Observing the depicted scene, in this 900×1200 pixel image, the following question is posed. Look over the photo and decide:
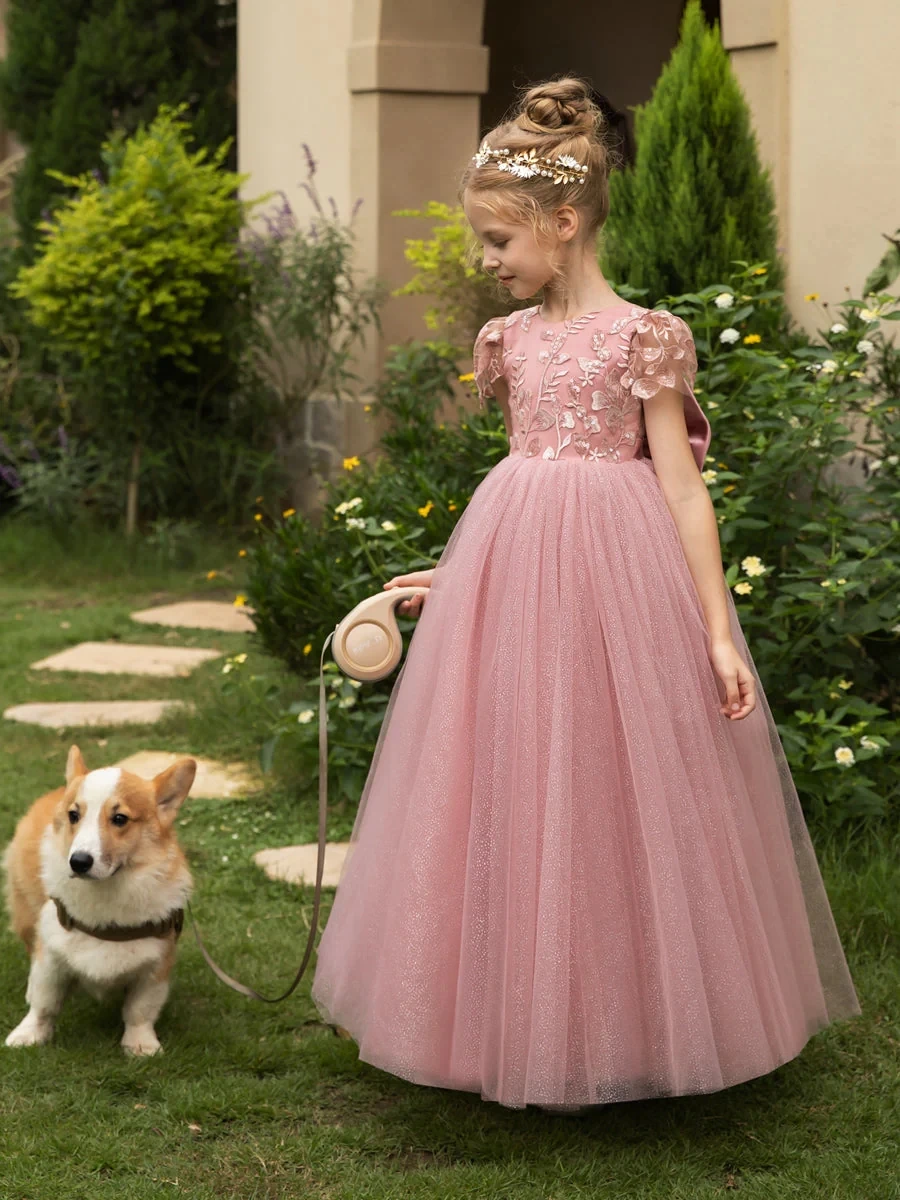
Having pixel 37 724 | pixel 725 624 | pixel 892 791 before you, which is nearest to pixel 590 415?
pixel 725 624

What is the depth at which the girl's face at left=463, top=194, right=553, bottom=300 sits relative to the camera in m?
2.55

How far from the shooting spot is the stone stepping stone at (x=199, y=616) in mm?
6457

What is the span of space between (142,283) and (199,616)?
1715 millimetres

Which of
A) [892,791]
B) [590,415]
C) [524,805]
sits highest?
[590,415]

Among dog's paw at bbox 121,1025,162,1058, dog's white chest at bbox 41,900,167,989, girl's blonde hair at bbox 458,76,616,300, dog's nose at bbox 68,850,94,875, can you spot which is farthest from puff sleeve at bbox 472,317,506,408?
dog's paw at bbox 121,1025,162,1058

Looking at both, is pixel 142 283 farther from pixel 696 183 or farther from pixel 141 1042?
pixel 141 1042

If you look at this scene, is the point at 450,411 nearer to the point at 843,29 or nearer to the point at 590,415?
the point at 843,29

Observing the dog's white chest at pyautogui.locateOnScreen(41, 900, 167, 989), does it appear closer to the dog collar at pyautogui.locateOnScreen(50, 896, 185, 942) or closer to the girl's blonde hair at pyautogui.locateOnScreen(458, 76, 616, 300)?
the dog collar at pyautogui.locateOnScreen(50, 896, 185, 942)

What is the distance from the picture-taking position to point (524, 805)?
2.45m

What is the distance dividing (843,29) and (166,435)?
180 inches

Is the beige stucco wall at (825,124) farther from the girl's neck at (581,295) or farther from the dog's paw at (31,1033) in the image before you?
the dog's paw at (31,1033)

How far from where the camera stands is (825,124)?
14.3ft

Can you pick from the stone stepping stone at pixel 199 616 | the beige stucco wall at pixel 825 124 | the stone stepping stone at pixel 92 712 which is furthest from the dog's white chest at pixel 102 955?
the stone stepping stone at pixel 199 616

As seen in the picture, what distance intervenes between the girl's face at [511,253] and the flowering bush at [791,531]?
1155 millimetres
